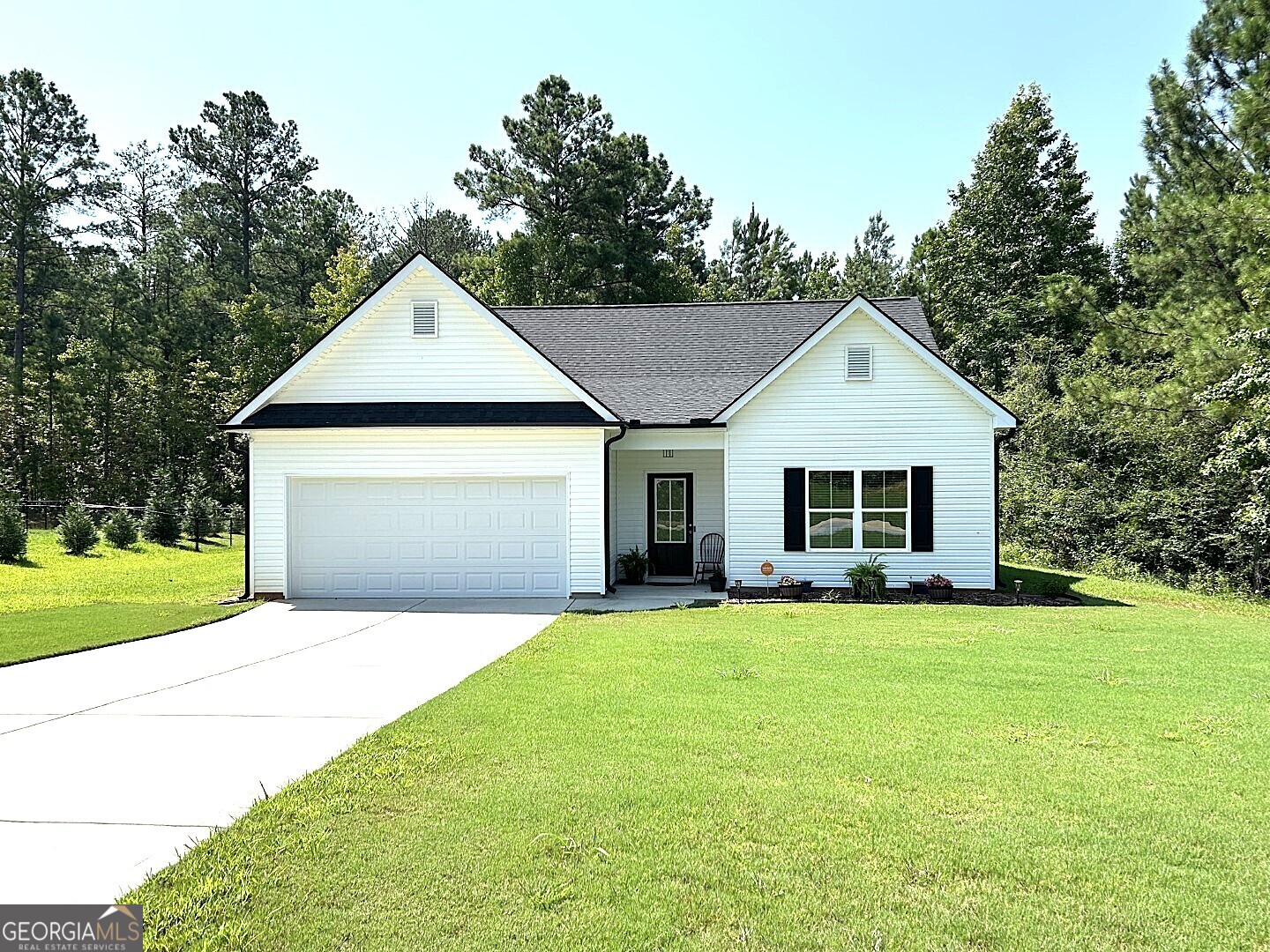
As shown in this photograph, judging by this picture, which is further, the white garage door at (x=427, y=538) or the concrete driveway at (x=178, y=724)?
the white garage door at (x=427, y=538)

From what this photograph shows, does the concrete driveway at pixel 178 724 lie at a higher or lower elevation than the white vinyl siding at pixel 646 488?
lower

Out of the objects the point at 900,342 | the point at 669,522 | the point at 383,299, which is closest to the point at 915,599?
the point at 900,342

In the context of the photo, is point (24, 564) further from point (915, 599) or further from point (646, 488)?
point (915, 599)

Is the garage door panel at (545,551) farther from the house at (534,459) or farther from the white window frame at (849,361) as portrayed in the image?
the white window frame at (849,361)

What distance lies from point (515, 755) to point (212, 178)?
5401cm

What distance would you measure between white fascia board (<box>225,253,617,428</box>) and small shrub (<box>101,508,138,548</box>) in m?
10.1

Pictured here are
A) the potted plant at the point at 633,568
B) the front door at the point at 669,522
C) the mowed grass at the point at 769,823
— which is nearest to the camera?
the mowed grass at the point at 769,823

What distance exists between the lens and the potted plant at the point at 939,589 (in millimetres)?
15289

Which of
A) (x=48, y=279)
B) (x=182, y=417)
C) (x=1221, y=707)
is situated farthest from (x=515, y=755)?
(x=48, y=279)

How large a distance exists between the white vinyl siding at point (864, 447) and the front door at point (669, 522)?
2100 mm

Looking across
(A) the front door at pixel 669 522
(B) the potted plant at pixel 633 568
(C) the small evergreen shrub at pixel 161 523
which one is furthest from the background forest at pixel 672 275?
(B) the potted plant at pixel 633 568

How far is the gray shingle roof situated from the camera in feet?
57.5

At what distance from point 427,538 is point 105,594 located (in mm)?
5887

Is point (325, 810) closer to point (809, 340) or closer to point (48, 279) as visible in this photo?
point (809, 340)
